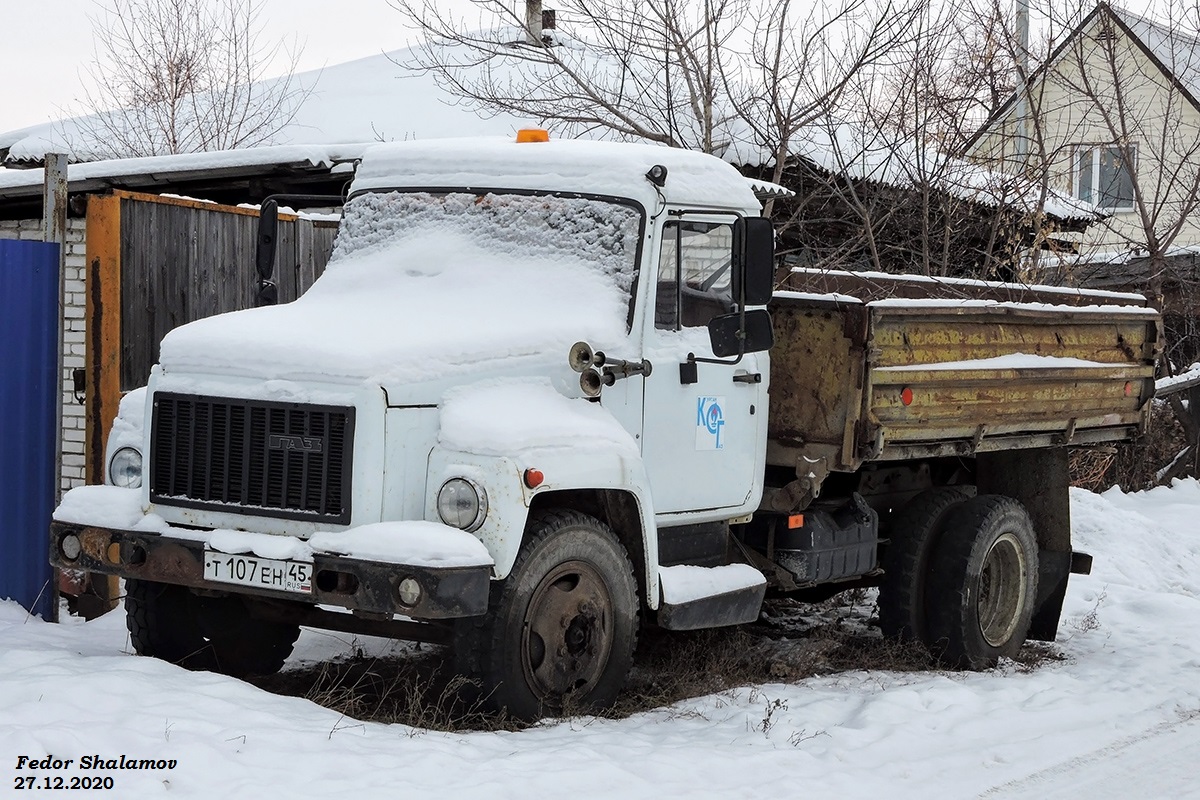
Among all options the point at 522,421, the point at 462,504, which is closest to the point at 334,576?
the point at 462,504

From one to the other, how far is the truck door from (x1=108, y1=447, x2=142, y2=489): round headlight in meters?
2.21

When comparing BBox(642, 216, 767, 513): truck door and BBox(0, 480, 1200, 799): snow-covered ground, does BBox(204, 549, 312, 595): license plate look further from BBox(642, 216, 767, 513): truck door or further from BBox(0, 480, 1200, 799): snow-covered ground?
BBox(642, 216, 767, 513): truck door

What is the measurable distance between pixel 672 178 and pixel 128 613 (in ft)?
10.5

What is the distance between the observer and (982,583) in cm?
863

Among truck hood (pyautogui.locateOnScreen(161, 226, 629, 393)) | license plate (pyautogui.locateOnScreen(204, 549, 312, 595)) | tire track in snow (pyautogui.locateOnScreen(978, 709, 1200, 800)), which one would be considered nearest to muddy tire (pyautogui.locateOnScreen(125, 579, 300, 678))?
license plate (pyautogui.locateOnScreen(204, 549, 312, 595))

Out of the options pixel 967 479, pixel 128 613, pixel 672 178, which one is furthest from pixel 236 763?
pixel 967 479

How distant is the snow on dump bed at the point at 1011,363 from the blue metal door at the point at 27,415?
440cm

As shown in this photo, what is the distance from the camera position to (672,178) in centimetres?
686

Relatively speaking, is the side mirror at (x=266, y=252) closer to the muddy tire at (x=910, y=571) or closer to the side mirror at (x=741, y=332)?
the side mirror at (x=741, y=332)

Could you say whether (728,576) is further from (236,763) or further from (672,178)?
(236,763)

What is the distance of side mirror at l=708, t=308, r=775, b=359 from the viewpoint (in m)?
6.64

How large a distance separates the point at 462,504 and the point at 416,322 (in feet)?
3.16

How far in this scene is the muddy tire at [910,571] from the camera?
838 cm

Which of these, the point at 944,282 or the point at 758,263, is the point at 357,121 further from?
the point at 758,263
